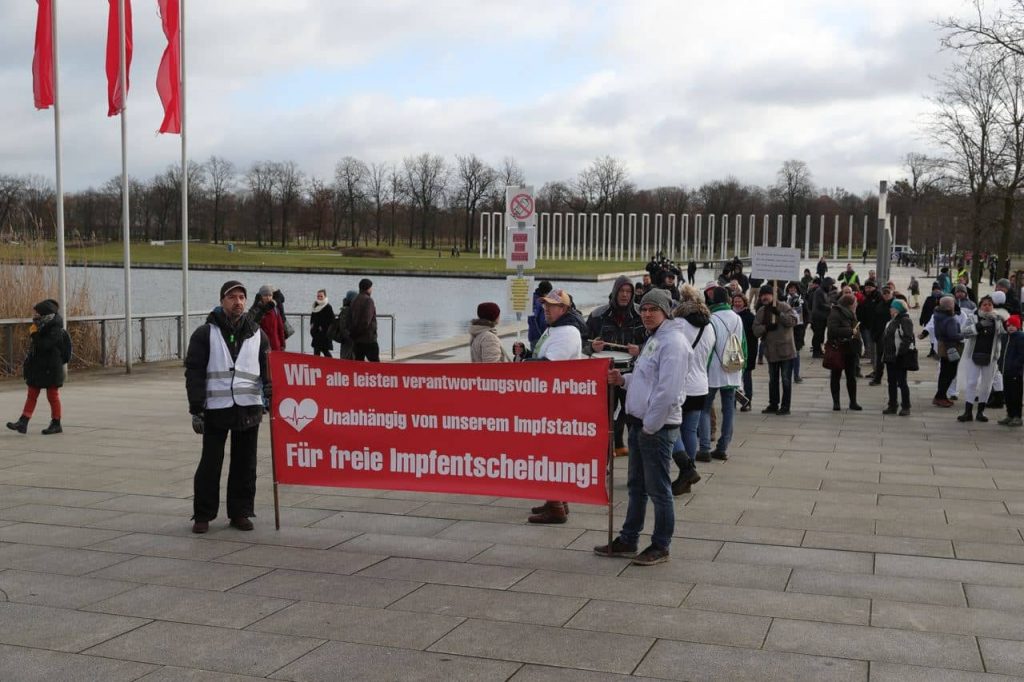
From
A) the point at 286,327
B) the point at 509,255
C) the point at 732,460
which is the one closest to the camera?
the point at 732,460

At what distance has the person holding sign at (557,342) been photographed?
7.74 m

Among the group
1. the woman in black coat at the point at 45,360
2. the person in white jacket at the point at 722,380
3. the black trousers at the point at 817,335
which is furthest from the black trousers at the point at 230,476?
the black trousers at the point at 817,335

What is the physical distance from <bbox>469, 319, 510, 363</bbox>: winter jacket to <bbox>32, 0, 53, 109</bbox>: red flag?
13093mm

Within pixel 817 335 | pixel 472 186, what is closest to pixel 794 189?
pixel 472 186

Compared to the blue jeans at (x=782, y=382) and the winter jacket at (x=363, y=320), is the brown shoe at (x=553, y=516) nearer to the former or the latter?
the blue jeans at (x=782, y=382)

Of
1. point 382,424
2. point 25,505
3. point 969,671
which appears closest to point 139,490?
point 25,505

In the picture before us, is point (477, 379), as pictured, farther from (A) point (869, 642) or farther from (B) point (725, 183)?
(B) point (725, 183)

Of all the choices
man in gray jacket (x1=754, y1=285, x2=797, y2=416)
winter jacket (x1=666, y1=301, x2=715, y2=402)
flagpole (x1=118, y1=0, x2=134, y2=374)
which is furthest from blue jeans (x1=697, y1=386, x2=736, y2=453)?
flagpole (x1=118, y1=0, x2=134, y2=374)

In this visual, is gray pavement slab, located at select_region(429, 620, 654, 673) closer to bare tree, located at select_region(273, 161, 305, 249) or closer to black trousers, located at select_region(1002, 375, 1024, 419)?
black trousers, located at select_region(1002, 375, 1024, 419)

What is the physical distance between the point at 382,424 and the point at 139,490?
115 inches

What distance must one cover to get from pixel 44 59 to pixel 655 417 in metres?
16.0

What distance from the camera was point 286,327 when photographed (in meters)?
15.2

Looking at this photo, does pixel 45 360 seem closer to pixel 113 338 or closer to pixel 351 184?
pixel 113 338

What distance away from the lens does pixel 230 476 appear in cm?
776
